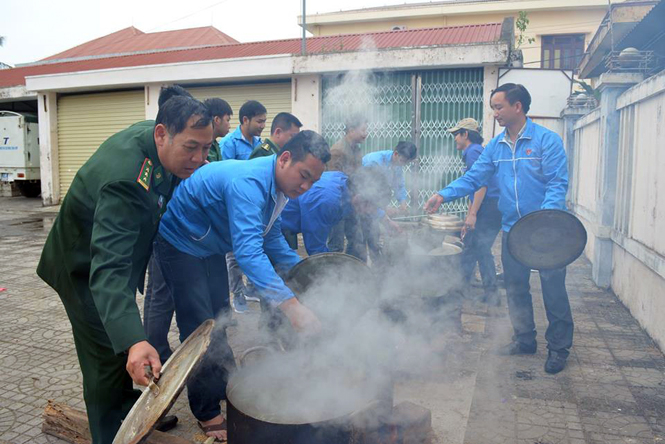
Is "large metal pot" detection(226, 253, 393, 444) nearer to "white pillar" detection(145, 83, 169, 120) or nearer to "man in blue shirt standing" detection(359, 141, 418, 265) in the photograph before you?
"man in blue shirt standing" detection(359, 141, 418, 265)

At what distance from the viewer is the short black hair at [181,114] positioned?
2.12m

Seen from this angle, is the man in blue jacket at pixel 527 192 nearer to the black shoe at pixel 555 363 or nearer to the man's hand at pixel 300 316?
the black shoe at pixel 555 363

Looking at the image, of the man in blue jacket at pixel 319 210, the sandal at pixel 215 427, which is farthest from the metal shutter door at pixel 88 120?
the sandal at pixel 215 427

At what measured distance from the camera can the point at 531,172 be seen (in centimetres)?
401

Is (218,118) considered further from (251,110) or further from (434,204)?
(434,204)

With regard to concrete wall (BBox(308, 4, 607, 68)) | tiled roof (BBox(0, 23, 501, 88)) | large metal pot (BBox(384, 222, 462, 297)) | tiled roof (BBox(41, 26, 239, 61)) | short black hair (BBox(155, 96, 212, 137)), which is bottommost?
large metal pot (BBox(384, 222, 462, 297))

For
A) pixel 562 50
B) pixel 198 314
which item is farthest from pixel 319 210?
pixel 562 50

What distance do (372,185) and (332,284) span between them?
2.74 m

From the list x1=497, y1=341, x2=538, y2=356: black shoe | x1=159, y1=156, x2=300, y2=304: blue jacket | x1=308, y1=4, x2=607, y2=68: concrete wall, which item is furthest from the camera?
x1=308, y1=4, x2=607, y2=68: concrete wall

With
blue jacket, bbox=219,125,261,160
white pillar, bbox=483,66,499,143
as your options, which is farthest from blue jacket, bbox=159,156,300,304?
white pillar, bbox=483,66,499,143

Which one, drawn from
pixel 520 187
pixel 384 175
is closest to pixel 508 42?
pixel 384 175

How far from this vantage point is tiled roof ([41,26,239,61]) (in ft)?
61.2

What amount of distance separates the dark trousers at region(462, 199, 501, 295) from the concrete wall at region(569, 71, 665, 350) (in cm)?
136

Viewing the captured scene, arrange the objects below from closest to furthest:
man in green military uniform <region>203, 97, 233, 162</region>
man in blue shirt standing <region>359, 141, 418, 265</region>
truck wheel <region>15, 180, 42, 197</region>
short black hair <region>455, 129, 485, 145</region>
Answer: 1. man in green military uniform <region>203, 97, 233, 162</region>
2. man in blue shirt standing <region>359, 141, 418, 265</region>
3. short black hair <region>455, 129, 485, 145</region>
4. truck wheel <region>15, 180, 42, 197</region>
